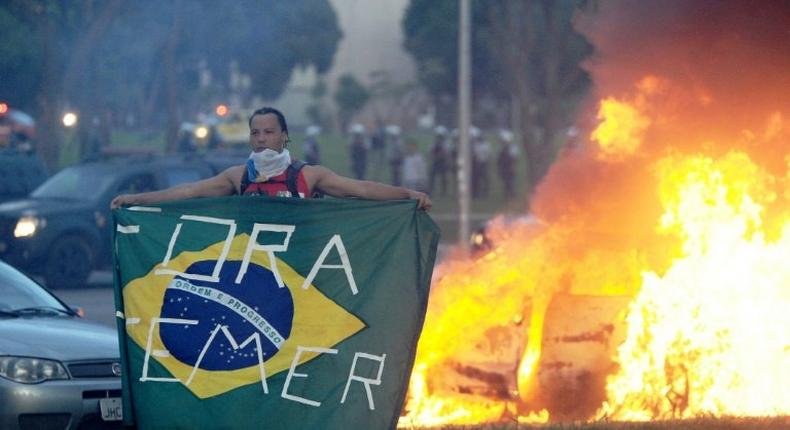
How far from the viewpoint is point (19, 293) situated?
9047mm

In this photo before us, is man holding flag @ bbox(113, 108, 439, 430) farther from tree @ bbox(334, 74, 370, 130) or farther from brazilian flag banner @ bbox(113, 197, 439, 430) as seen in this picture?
tree @ bbox(334, 74, 370, 130)

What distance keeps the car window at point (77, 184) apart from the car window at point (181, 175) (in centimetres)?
81

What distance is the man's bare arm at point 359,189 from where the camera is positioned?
6.84 m

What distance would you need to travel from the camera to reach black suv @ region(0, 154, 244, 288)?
819 inches

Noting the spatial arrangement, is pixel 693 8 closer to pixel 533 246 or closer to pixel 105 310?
pixel 533 246

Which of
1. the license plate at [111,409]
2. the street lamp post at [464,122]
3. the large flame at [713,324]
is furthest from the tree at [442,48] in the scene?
the license plate at [111,409]

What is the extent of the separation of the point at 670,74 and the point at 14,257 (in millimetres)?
12399

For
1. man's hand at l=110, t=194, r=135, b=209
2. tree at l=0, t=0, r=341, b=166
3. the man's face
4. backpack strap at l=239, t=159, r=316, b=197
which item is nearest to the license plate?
man's hand at l=110, t=194, r=135, b=209

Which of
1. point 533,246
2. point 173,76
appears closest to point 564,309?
point 533,246

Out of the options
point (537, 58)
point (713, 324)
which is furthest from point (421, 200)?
point (537, 58)

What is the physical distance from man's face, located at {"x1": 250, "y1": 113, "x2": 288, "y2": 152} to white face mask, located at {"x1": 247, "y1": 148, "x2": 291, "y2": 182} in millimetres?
24

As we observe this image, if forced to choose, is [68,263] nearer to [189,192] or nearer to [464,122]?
[464,122]

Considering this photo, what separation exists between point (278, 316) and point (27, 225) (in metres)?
14.8

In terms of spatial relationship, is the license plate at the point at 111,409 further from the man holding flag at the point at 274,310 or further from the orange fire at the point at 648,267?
the orange fire at the point at 648,267
